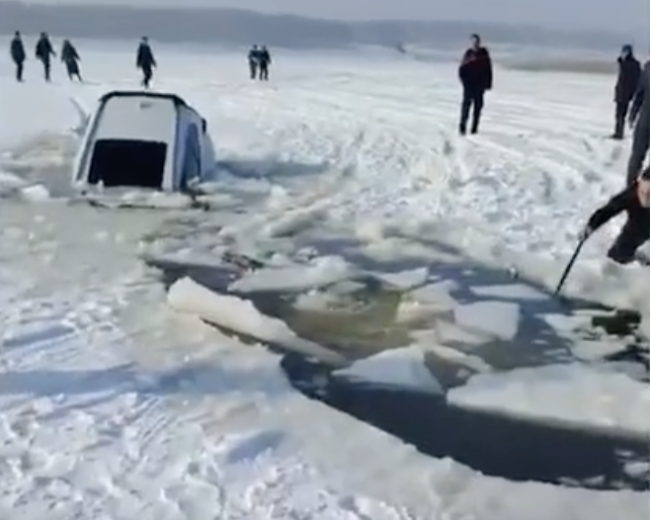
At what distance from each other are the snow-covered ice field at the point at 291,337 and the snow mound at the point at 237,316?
0.02 meters

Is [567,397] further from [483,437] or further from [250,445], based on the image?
[250,445]

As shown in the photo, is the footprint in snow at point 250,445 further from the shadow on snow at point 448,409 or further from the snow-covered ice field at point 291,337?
the shadow on snow at point 448,409

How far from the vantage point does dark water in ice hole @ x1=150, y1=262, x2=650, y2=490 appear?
5.44 metres

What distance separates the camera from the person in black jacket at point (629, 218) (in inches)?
345

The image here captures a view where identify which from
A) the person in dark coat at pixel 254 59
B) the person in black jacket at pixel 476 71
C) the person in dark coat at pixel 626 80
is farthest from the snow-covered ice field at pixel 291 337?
the person in dark coat at pixel 254 59

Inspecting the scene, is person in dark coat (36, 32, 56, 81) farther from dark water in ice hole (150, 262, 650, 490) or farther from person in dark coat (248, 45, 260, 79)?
dark water in ice hole (150, 262, 650, 490)

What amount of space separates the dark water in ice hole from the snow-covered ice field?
4.1 inches

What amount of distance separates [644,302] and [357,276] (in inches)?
78.9

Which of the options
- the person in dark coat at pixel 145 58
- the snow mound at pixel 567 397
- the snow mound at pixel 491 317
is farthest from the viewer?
the person in dark coat at pixel 145 58

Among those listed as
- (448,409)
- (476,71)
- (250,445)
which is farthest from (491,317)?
(476,71)

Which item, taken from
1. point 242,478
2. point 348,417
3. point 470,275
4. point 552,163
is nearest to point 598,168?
point 552,163

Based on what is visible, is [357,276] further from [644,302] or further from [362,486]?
[362,486]

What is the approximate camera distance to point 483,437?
583 centimetres

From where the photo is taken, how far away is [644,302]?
8.26 meters
